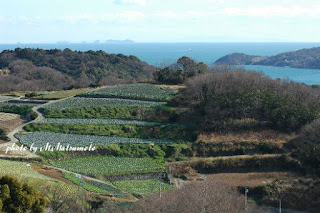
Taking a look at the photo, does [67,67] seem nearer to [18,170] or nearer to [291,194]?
[18,170]

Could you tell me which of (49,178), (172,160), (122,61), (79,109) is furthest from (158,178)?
(122,61)

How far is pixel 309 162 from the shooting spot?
27.4 meters

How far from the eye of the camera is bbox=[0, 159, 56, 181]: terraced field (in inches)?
911

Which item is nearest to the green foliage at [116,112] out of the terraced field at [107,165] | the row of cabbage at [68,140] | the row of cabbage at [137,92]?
the row of cabbage at [137,92]

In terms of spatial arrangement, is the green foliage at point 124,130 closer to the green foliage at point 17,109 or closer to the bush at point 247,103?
the bush at point 247,103

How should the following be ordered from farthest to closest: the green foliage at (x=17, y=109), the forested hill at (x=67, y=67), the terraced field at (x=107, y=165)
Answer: the forested hill at (x=67, y=67)
the green foliage at (x=17, y=109)
the terraced field at (x=107, y=165)

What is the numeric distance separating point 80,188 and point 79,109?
16950 mm

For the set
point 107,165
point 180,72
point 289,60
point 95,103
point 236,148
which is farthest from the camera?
point 289,60

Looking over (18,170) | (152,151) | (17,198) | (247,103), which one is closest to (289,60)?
(247,103)

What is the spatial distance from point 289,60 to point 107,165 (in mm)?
106418

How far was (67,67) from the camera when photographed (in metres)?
90.2

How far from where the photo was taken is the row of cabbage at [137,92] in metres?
43.8

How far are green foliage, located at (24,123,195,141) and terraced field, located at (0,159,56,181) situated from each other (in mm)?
7574

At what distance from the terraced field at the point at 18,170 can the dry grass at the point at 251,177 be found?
39.5ft
